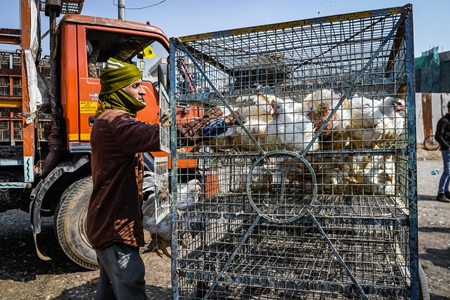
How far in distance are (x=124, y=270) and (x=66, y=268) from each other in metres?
2.42

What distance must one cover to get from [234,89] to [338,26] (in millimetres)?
753

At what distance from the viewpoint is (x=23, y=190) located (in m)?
3.99

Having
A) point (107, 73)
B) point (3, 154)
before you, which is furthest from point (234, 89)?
point (3, 154)

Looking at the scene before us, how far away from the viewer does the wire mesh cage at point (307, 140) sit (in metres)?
2.07

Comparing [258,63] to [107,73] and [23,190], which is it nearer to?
[107,73]

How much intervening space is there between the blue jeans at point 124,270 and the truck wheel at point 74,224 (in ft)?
5.90

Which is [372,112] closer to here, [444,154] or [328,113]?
[328,113]

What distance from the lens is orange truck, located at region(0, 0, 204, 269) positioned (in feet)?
12.4

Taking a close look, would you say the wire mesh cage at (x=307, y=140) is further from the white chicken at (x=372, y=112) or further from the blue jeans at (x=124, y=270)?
the blue jeans at (x=124, y=270)

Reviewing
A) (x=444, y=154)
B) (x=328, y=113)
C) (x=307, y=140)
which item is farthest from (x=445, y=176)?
(x=307, y=140)

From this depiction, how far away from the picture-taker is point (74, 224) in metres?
3.85

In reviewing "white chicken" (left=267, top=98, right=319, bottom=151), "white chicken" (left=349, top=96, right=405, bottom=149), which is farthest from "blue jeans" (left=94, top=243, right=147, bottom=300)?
"white chicken" (left=349, top=96, right=405, bottom=149)

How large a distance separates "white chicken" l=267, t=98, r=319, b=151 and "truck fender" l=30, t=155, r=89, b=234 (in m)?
2.39

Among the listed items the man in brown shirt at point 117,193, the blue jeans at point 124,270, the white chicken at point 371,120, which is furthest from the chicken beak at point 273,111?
the blue jeans at point 124,270
